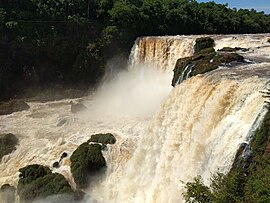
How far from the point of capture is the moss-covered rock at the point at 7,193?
76.2 ft

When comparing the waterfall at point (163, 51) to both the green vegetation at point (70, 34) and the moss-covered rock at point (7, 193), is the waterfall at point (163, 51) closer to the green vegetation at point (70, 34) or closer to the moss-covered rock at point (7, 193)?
the green vegetation at point (70, 34)

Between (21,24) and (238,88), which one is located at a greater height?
(238,88)

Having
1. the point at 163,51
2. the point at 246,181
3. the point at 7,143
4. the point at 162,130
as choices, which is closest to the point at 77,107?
the point at 7,143

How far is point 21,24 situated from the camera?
→ 149 ft

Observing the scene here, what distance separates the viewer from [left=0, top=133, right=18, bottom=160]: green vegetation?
93.3 feet

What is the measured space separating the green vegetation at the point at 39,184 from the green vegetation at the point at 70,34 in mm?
18443

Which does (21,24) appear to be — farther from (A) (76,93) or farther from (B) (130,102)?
(B) (130,102)

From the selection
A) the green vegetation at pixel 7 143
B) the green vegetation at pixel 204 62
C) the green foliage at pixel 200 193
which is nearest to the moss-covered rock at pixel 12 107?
the green vegetation at pixel 7 143

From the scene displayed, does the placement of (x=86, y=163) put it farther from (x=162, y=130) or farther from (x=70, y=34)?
(x=70, y=34)

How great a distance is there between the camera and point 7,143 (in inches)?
1150

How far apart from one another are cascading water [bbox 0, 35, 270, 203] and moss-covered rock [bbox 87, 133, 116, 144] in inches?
25.9

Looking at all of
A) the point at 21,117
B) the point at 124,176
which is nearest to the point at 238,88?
the point at 124,176

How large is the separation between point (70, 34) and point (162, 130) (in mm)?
27675

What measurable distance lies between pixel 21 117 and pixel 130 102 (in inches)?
366
